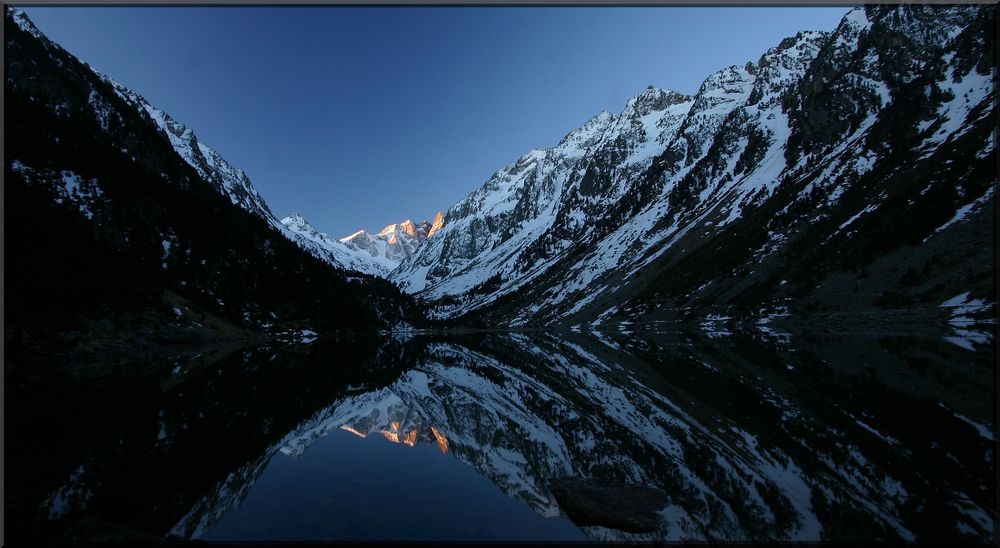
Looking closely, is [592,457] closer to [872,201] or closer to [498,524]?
[498,524]

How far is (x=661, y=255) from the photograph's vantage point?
194m

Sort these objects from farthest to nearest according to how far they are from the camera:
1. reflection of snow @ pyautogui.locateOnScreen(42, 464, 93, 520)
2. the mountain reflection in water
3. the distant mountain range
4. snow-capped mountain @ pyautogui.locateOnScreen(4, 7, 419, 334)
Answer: the distant mountain range → snow-capped mountain @ pyautogui.locateOnScreen(4, 7, 419, 334) → reflection of snow @ pyautogui.locateOnScreen(42, 464, 93, 520) → the mountain reflection in water

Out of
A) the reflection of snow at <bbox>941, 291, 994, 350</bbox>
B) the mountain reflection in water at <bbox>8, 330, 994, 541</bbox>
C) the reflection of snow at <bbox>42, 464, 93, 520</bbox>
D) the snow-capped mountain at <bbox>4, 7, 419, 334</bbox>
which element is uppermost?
the snow-capped mountain at <bbox>4, 7, 419, 334</bbox>

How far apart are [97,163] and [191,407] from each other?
94293mm

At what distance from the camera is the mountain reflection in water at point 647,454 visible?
1128cm

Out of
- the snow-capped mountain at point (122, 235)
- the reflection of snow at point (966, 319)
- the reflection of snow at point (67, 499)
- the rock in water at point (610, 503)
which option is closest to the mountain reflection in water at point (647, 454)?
the reflection of snow at point (67, 499)

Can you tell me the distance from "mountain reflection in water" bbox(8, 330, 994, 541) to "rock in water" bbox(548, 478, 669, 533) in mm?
312

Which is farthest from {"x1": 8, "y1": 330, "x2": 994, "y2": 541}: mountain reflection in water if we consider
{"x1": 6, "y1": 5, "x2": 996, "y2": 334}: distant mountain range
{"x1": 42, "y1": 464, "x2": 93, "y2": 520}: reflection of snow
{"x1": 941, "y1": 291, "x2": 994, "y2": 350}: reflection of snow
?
{"x1": 6, "y1": 5, "x2": 996, "y2": 334}: distant mountain range

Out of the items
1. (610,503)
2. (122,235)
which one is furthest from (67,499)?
(122,235)

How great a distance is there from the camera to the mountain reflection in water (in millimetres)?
11281

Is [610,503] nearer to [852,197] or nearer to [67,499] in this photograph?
[67,499]

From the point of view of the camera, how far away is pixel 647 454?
16969mm

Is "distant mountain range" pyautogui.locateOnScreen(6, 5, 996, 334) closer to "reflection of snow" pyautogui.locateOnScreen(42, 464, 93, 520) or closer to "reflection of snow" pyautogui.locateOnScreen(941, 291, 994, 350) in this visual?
"reflection of snow" pyautogui.locateOnScreen(941, 291, 994, 350)

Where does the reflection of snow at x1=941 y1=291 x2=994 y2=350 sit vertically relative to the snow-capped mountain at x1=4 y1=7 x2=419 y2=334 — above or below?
below
